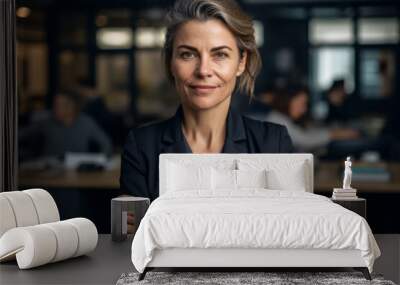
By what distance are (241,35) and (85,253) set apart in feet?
8.97

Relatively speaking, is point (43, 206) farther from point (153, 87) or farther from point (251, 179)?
point (153, 87)

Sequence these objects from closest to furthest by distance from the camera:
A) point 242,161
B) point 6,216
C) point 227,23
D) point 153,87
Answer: point 6,216, point 242,161, point 227,23, point 153,87

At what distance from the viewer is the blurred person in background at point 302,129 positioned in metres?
8.16

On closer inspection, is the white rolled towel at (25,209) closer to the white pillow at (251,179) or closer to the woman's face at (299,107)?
the white pillow at (251,179)

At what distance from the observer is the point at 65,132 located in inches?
330

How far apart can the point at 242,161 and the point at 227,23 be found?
142 centimetres

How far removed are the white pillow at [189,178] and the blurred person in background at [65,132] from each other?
1.30 meters

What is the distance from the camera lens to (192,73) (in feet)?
26.2

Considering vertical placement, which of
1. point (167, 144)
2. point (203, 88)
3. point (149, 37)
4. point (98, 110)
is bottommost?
point (167, 144)

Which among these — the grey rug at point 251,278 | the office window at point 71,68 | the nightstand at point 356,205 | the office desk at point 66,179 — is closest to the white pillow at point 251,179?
the nightstand at point 356,205

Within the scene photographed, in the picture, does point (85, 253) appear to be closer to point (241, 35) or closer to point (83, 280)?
point (83, 280)

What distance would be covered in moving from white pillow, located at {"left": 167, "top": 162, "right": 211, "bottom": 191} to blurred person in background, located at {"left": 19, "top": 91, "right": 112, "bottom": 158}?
1.30 meters

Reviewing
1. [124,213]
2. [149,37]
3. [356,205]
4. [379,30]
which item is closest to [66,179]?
[124,213]

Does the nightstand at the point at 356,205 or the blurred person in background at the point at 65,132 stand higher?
the blurred person in background at the point at 65,132
